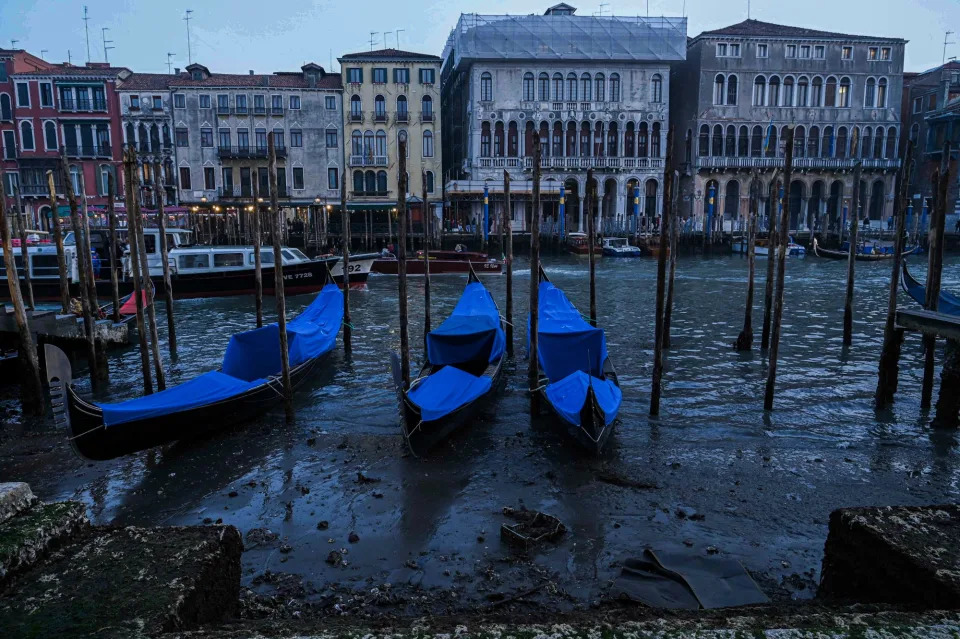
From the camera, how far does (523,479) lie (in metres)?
5.82

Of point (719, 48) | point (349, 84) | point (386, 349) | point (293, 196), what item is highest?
point (719, 48)

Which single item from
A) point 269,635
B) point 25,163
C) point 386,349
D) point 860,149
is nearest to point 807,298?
point 386,349

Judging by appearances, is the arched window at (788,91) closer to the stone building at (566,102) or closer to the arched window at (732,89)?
the arched window at (732,89)

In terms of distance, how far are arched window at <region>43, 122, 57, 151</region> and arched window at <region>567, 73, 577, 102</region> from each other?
2552 centimetres

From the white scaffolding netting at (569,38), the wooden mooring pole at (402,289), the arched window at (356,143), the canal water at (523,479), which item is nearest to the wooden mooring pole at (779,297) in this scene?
the canal water at (523,479)

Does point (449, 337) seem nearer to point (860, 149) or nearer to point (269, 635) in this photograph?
point (269, 635)

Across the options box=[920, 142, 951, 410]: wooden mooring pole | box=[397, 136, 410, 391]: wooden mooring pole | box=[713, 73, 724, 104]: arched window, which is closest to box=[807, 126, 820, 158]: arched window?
box=[713, 73, 724, 104]: arched window

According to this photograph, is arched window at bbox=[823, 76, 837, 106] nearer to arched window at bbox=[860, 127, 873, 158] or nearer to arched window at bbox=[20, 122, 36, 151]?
arched window at bbox=[860, 127, 873, 158]

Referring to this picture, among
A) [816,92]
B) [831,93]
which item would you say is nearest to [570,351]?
[816,92]

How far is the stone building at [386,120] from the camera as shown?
32.7m

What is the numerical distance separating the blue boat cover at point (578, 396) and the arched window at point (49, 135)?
1369 inches

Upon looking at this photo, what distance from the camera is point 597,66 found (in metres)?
34.3

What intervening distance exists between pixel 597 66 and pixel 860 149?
50.2 feet

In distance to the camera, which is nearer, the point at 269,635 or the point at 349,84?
the point at 269,635
